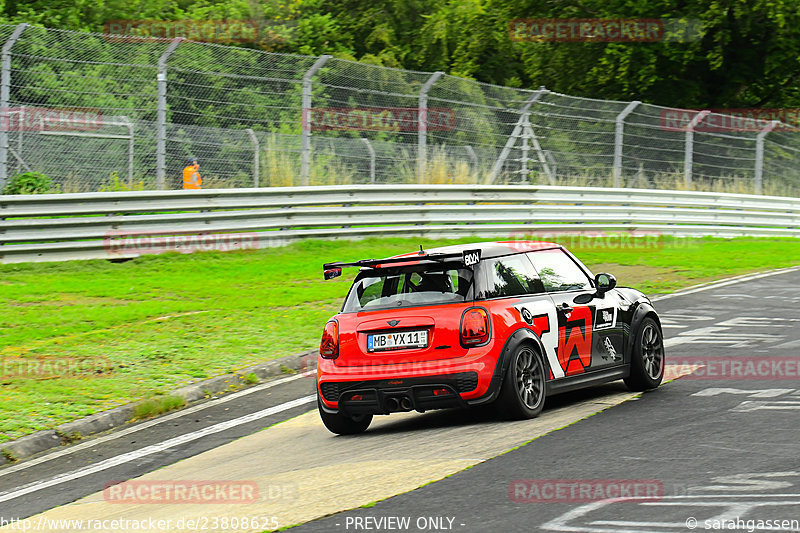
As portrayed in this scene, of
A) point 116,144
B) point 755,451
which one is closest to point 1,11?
point 116,144

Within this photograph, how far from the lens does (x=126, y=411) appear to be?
952cm

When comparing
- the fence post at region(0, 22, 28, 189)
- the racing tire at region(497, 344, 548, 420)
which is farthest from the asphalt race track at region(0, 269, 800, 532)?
the fence post at region(0, 22, 28, 189)

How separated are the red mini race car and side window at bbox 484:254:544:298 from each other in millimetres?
11

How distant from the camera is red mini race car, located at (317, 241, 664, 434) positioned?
805 centimetres

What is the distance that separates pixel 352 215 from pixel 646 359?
39.0ft

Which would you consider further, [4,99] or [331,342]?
[4,99]

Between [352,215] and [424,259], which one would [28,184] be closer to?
[352,215]

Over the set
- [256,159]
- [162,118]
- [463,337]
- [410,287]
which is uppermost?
[162,118]

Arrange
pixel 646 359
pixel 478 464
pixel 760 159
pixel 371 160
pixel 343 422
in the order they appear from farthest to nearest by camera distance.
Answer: pixel 760 159 < pixel 371 160 < pixel 646 359 < pixel 343 422 < pixel 478 464

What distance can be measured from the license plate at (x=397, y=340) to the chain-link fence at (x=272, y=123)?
10210 mm

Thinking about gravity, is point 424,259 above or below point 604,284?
above

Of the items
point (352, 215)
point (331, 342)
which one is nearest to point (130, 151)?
point (352, 215)

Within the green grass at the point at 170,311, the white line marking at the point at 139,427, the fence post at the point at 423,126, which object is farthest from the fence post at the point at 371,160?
the white line marking at the point at 139,427

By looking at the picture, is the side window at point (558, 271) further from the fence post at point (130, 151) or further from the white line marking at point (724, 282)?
the fence post at point (130, 151)
